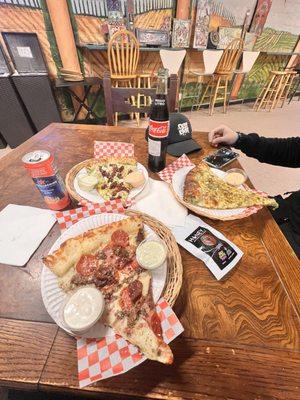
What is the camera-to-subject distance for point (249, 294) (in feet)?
2.04

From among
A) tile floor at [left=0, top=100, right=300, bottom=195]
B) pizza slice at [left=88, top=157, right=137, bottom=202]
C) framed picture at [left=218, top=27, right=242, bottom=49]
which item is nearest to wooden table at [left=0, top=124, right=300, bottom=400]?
pizza slice at [left=88, top=157, right=137, bottom=202]

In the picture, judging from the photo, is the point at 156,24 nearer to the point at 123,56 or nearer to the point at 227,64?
the point at 123,56

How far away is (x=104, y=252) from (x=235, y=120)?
15.6 ft

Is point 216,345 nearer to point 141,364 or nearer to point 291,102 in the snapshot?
point 141,364

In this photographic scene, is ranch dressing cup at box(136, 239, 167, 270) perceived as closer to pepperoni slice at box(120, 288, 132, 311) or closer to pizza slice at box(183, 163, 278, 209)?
pepperoni slice at box(120, 288, 132, 311)

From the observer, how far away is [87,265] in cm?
64

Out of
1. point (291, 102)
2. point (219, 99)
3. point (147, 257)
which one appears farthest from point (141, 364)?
point (291, 102)

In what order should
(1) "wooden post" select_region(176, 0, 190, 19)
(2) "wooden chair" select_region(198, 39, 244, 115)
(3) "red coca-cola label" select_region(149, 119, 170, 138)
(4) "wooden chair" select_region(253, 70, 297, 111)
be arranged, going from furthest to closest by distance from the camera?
(4) "wooden chair" select_region(253, 70, 297, 111) → (2) "wooden chair" select_region(198, 39, 244, 115) → (1) "wooden post" select_region(176, 0, 190, 19) → (3) "red coca-cola label" select_region(149, 119, 170, 138)

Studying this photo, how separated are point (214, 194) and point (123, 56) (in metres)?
3.14

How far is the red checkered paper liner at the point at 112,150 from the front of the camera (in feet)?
3.80

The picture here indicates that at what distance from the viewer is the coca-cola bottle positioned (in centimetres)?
92

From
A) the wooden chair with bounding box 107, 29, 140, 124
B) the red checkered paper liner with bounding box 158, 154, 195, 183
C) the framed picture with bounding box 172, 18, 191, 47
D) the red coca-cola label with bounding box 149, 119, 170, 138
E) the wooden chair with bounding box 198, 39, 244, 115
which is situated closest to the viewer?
the red coca-cola label with bounding box 149, 119, 170, 138

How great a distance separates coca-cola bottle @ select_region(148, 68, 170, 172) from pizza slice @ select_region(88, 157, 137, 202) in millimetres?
131

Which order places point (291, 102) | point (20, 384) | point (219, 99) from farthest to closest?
point (291, 102) < point (219, 99) < point (20, 384)
